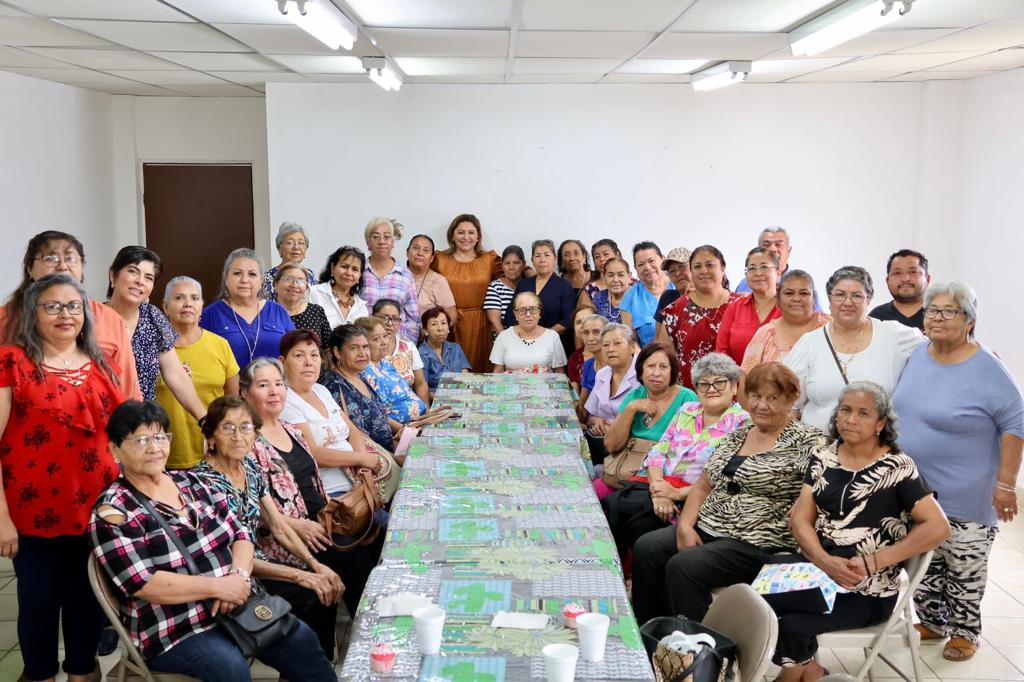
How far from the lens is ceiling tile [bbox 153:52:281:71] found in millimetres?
5824

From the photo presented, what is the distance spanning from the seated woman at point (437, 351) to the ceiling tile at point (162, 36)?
2052 millimetres

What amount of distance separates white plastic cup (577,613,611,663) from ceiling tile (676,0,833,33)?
10.1 ft

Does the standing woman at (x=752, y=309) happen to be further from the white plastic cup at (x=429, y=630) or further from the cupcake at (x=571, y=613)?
the white plastic cup at (x=429, y=630)

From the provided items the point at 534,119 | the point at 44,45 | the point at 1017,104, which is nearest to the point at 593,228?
the point at 534,119

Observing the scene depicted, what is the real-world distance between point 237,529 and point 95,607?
77 cm

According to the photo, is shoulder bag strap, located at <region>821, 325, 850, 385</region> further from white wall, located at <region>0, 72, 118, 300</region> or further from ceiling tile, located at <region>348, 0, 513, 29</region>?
white wall, located at <region>0, 72, 118, 300</region>

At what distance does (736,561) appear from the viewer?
3.29 m

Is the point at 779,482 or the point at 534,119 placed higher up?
the point at 534,119

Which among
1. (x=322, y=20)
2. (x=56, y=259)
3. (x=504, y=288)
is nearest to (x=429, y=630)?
(x=56, y=259)

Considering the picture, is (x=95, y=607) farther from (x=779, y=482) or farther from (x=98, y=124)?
(x=98, y=124)

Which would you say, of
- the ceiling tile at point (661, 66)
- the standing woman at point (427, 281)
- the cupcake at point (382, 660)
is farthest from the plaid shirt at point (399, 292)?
the cupcake at point (382, 660)

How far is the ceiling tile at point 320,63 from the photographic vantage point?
19.6 feet

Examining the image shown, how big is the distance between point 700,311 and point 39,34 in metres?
4.01

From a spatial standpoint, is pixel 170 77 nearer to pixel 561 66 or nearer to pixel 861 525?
pixel 561 66
